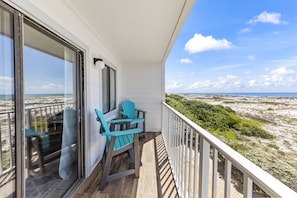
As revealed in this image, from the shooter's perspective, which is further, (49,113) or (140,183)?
(140,183)

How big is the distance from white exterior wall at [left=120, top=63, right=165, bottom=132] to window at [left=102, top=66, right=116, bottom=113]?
90cm

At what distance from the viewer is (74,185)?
2.10m

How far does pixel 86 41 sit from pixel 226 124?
3655 millimetres

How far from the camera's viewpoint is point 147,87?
5352 millimetres

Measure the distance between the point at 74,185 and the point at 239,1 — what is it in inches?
330

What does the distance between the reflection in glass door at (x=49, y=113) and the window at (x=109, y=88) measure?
1340 mm

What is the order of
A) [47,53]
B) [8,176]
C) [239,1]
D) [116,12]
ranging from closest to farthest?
[8,176] → [47,53] → [116,12] → [239,1]

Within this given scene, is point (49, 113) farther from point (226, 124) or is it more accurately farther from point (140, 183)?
point (226, 124)

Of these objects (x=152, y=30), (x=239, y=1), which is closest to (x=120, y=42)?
(x=152, y=30)

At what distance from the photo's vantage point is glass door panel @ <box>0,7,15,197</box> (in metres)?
1.10

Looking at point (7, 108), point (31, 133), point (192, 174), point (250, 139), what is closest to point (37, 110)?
point (31, 133)

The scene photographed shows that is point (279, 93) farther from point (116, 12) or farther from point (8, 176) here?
point (8, 176)

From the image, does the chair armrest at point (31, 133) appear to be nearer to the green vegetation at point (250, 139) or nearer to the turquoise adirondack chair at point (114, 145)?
the turquoise adirondack chair at point (114, 145)

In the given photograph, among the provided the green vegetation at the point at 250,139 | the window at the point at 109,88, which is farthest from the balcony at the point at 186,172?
the window at the point at 109,88
